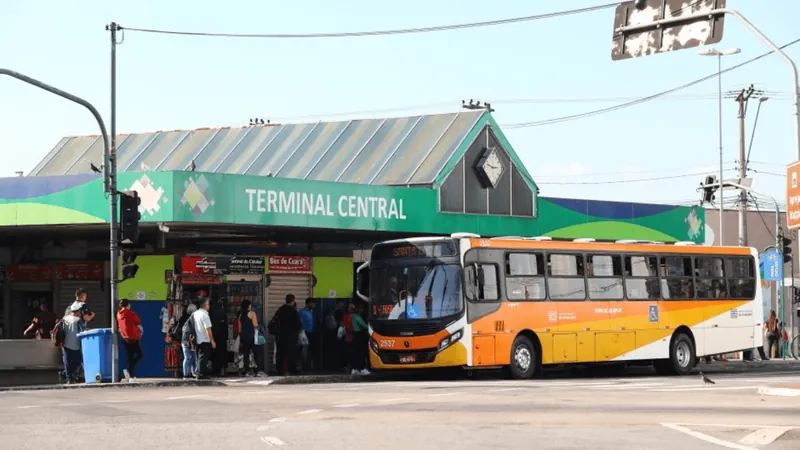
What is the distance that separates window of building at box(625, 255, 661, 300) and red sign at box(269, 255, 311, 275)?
25.0 feet

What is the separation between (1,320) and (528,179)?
14.5 m

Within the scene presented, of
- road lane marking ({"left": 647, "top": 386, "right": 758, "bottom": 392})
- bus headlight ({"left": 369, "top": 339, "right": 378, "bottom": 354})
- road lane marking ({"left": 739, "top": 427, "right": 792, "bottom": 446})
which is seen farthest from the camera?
bus headlight ({"left": 369, "top": 339, "right": 378, "bottom": 354})

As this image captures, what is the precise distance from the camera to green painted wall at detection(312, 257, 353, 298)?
36.2m

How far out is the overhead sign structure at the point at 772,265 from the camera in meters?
47.3

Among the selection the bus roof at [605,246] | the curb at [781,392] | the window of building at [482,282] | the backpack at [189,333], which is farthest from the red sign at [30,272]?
the curb at [781,392]

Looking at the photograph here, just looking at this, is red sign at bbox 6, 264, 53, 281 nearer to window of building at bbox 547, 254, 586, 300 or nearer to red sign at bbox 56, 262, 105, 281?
red sign at bbox 56, 262, 105, 281

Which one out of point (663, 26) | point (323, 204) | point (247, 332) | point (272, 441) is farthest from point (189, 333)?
point (272, 441)

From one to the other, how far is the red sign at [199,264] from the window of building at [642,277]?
9.16 meters

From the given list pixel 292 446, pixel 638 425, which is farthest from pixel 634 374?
pixel 292 446

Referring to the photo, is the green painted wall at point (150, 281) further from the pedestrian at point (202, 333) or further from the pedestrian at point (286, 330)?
the pedestrian at point (202, 333)

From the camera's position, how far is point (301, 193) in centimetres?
3297

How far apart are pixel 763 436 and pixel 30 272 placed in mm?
25330

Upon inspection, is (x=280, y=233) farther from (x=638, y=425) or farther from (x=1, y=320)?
(x=638, y=425)

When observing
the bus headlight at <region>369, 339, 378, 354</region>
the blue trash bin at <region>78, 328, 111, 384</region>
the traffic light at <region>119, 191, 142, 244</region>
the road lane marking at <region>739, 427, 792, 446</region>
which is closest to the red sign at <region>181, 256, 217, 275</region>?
the blue trash bin at <region>78, 328, 111, 384</region>
